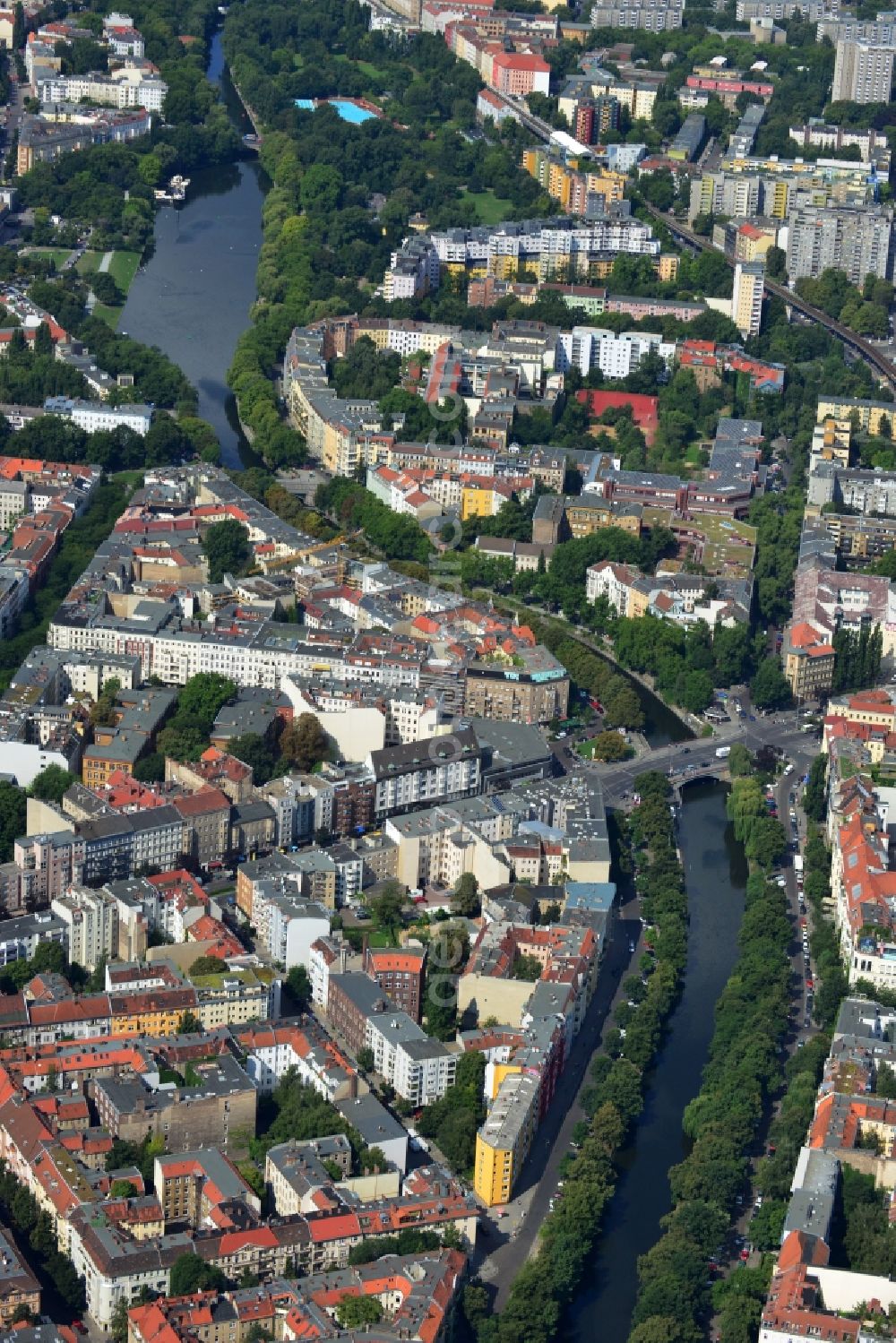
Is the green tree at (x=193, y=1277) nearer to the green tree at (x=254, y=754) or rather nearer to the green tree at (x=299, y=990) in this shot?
the green tree at (x=299, y=990)

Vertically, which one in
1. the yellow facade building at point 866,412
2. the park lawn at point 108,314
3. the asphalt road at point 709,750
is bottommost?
→ the asphalt road at point 709,750

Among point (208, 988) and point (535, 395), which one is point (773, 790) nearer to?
point (208, 988)

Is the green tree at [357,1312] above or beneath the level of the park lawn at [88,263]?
beneath

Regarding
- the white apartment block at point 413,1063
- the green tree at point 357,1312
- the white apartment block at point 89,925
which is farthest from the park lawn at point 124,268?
the green tree at point 357,1312

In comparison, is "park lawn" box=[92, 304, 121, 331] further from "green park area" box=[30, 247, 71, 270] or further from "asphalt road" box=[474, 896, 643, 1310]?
"asphalt road" box=[474, 896, 643, 1310]

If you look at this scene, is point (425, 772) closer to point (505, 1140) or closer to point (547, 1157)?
point (547, 1157)

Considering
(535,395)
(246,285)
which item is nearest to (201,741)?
(535,395)

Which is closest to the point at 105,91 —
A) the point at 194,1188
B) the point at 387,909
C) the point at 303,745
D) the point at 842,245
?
the point at 842,245
